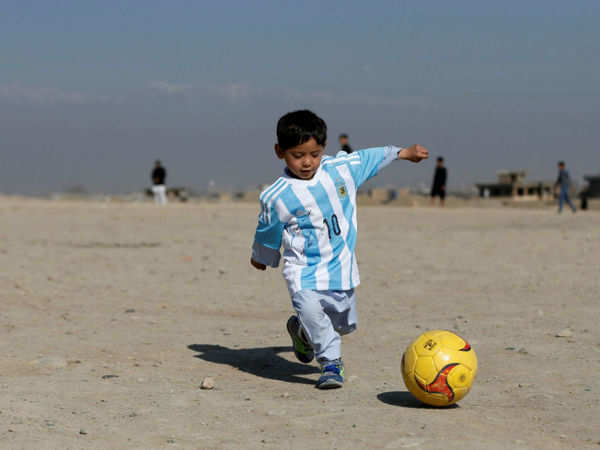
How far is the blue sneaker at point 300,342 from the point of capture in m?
5.72

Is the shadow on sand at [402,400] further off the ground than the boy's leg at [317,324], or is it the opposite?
the boy's leg at [317,324]

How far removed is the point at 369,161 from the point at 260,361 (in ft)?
6.01

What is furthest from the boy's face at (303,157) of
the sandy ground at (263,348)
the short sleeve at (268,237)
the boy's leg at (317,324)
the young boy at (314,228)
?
the sandy ground at (263,348)

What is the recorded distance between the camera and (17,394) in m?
4.91

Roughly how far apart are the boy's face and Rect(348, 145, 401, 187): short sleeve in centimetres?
33

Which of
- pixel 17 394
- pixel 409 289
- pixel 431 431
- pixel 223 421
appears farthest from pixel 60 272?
pixel 431 431

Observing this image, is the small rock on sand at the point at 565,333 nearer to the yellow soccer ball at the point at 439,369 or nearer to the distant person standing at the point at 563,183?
the yellow soccer ball at the point at 439,369

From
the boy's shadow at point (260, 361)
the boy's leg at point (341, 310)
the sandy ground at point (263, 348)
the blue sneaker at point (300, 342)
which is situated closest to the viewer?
the sandy ground at point (263, 348)

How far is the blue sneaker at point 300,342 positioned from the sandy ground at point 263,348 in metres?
0.15

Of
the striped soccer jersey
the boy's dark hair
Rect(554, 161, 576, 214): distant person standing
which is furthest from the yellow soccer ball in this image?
Rect(554, 161, 576, 214): distant person standing

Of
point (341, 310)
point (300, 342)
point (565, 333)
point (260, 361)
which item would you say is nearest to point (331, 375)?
point (341, 310)

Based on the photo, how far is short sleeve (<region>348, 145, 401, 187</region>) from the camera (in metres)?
5.50

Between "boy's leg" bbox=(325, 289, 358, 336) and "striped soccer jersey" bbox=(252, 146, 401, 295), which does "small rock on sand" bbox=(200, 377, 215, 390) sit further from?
"boy's leg" bbox=(325, 289, 358, 336)

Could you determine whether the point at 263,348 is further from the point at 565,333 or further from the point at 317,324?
the point at 565,333
